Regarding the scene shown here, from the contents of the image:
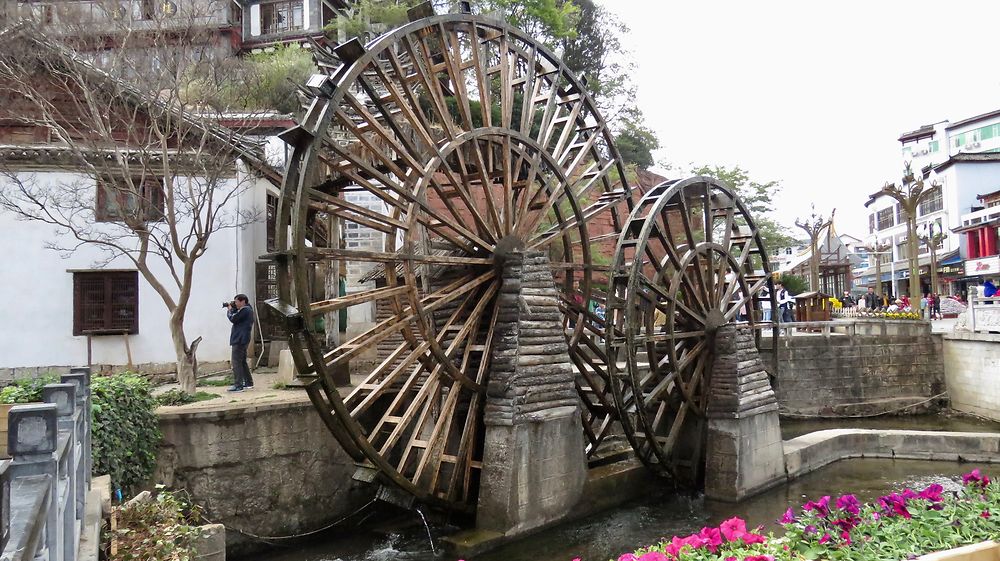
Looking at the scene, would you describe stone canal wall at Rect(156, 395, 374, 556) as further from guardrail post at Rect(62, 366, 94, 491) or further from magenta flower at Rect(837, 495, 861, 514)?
magenta flower at Rect(837, 495, 861, 514)

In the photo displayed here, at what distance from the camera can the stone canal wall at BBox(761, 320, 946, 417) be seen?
17906 millimetres

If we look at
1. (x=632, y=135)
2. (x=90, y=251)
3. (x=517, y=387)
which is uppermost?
(x=632, y=135)

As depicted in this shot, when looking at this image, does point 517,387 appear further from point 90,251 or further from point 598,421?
point 90,251

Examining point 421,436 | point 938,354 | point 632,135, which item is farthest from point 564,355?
point 632,135

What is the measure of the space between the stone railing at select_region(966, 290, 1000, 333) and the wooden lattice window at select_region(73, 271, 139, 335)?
60.9ft

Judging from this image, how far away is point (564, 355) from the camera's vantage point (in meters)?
8.70

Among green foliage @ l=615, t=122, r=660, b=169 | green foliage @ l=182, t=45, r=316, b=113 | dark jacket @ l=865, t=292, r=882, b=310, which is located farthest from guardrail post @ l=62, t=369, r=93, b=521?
dark jacket @ l=865, t=292, r=882, b=310

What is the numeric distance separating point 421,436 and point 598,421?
409 cm

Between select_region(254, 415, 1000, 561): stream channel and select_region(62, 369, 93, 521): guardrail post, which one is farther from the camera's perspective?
select_region(254, 415, 1000, 561): stream channel

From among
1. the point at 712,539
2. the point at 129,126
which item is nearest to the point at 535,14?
the point at 129,126

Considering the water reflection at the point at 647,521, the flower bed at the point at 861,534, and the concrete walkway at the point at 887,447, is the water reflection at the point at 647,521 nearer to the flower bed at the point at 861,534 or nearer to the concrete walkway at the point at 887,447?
the concrete walkway at the point at 887,447

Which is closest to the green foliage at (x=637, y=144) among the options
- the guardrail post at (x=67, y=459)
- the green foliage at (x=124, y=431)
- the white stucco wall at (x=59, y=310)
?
the white stucco wall at (x=59, y=310)

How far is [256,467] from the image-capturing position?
8750 mm

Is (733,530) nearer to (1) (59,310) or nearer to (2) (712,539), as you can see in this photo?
(2) (712,539)
